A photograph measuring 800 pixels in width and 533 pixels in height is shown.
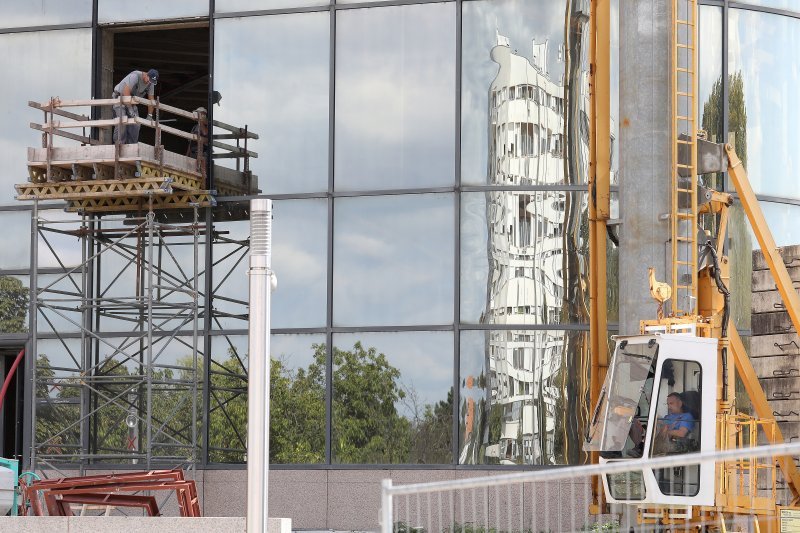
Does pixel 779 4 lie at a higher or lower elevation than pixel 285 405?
higher

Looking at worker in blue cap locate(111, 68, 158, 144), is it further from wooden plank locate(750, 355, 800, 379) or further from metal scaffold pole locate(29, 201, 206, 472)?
wooden plank locate(750, 355, 800, 379)

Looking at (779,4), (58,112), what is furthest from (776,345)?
(58,112)

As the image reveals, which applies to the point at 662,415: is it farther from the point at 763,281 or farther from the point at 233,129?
the point at 233,129

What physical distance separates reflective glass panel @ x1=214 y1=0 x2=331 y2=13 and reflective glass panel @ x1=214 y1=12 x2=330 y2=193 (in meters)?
0.17

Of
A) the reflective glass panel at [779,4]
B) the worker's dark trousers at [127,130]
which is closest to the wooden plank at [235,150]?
the worker's dark trousers at [127,130]

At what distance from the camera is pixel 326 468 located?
21.0 m

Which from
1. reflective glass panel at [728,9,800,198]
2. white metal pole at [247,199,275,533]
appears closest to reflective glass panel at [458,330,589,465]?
reflective glass panel at [728,9,800,198]

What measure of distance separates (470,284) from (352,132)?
3077 millimetres

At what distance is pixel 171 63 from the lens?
28.3 m

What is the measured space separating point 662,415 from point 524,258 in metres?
6.68

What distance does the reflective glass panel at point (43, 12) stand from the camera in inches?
925

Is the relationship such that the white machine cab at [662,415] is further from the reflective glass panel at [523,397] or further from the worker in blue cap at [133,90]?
the worker in blue cap at [133,90]

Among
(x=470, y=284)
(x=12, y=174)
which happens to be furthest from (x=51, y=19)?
(x=470, y=284)

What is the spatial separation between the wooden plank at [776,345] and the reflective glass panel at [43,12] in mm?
12303
